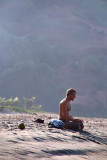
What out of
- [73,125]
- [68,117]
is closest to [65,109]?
[68,117]

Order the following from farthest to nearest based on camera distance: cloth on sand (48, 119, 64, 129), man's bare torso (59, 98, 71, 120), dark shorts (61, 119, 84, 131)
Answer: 1. man's bare torso (59, 98, 71, 120)
2. dark shorts (61, 119, 84, 131)
3. cloth on sand (48, 119, 64, 129)

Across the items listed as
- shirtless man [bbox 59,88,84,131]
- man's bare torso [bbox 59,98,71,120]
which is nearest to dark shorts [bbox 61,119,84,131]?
shirtless man [bbox 59,88,84,131]

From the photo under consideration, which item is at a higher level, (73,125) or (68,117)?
(68,117)

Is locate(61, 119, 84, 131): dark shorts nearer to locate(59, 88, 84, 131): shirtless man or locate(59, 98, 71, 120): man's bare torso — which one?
locate(59, 88, 84, 131): shirtless man

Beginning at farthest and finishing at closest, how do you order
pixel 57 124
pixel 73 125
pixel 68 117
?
pixel 68 117, pixel 73 125, pixel 57 124

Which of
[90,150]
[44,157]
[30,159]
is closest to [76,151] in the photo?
[90,150]

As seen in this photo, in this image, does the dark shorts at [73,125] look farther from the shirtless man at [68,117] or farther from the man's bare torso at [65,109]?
the man's bare torso at [65,109]

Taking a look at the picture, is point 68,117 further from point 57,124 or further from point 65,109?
point 57,124

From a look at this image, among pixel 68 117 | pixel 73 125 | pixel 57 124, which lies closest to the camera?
pixel 57 124

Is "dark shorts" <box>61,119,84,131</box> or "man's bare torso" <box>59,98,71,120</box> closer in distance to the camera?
"dark shorts" <box>61,119,84,131</box>

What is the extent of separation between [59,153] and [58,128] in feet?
10.1

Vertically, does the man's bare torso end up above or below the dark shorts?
above

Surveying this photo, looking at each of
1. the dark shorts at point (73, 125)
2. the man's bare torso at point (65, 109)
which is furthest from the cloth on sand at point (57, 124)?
the man's bare torso at point (65, 109)

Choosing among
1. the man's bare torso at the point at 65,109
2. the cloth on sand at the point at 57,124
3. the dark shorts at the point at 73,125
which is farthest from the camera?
the man's bare torso at the point at 65,109
